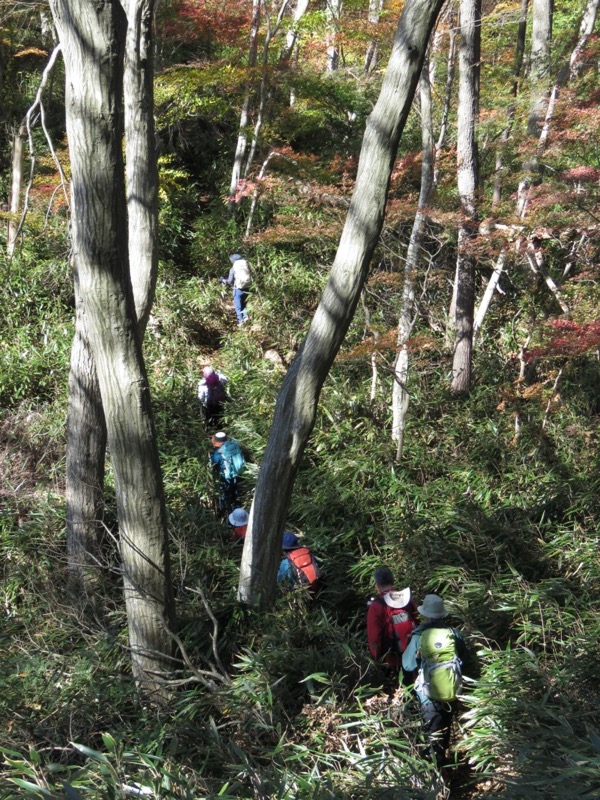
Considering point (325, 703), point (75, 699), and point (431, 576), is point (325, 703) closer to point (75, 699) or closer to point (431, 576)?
point (75, 699)

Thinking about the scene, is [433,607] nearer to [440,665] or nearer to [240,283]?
[440,665]

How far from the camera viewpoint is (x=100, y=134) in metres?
3.62

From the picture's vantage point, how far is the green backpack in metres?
4.46

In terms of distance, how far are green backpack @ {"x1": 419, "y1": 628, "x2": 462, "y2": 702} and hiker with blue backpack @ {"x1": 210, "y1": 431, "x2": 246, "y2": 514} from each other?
10.9ft

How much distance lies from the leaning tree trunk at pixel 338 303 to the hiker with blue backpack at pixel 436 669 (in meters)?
1.25

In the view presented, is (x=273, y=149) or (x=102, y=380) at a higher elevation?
(x=273, y=149)

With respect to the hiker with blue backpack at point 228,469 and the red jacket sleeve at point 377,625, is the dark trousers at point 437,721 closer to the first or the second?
the red jacket sleeve at point 377,625

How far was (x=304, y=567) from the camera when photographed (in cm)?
573

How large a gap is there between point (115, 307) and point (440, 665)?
3.00m

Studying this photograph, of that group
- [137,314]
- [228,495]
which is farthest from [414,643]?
[137,314]

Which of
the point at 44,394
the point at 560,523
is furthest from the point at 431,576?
the point at 44,394

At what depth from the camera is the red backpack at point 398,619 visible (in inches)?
194

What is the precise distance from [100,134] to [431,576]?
449cm

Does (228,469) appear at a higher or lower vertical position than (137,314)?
lower
